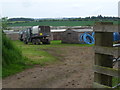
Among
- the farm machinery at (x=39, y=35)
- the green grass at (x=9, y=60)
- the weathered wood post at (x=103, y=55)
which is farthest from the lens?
the farm machinery at (x=39, y=35)

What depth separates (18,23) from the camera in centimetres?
8650

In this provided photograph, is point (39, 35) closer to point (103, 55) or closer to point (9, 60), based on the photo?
point (9, 60)

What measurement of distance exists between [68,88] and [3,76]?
2469mm

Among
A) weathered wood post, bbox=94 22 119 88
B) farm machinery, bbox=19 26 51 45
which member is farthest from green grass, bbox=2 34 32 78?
farm machinery, bbox=19 26 51 45

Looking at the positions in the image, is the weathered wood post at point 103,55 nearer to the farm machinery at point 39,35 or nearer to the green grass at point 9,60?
the green grass at point 9,60

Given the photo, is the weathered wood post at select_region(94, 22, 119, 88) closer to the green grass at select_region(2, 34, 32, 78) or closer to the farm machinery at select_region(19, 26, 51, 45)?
the green grass at select_region(2, 34, 32, 78)

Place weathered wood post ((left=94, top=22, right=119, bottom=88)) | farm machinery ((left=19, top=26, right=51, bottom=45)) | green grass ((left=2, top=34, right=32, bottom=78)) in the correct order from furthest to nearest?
1. farm machinery ((left=19, top=26, right=51, bottom=45))
2. green grass ((left=2, top=34, right=32, bottom=78))
3. weathered wood post ((left=94, top=22, right=119, bottom=88))

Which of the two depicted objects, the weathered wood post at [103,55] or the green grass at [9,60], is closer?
the weathered wood post at [103,55]

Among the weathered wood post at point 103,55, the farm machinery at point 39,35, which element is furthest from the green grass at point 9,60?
the farm machinery at point 39,35

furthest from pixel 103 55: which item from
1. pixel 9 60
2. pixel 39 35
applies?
pixel 39 35

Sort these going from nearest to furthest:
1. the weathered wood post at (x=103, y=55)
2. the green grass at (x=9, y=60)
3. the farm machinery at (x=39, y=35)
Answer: the weathered wood post at (x=103, y=55)
the green grass at (x=9, y=60)
the farm machinery at (x=39, y=35)

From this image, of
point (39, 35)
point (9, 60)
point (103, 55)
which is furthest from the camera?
point (39, 35)

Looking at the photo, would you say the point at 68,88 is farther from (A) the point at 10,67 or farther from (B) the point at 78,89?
(A) the point at 10,67

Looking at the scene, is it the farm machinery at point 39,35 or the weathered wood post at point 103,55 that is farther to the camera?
the farm machinery at point 39,35
